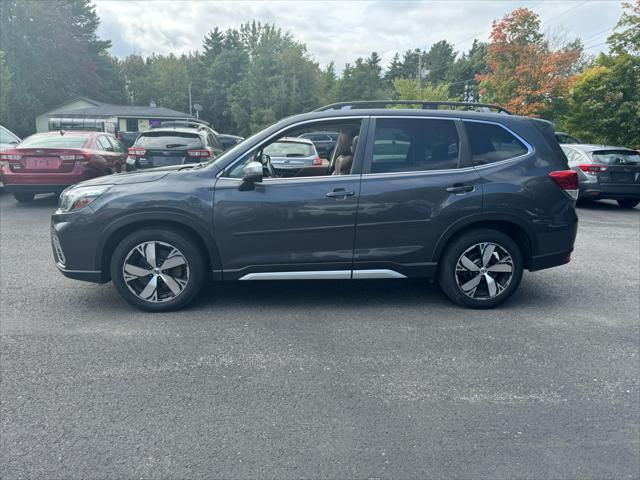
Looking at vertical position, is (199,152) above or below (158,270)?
above

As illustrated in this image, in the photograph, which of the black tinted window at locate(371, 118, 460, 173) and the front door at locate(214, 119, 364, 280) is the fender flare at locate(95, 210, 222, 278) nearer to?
the front door at locate(214, 119, 364, 280)

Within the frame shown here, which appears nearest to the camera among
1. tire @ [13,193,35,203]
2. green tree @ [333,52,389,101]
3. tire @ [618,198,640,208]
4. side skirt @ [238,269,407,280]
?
side skirt @ [238,269,407,280]

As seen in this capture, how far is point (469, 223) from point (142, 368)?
124 inches

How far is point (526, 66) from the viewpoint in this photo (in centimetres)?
2414

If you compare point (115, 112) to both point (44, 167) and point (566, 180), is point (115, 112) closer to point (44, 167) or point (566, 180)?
point (44, 167)

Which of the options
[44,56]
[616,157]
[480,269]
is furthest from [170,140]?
[44,56]

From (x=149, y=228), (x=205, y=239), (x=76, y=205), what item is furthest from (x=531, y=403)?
(x=76, y=205)

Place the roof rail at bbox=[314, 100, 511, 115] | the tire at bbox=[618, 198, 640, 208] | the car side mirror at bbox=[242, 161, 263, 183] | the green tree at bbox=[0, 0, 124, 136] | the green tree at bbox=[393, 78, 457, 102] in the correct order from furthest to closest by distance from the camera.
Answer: the green tree at bbox=[0, 0, 124, 136], the green tree at bbox=[393, 78, 457, 102], the tire at bbox=[618, 198, 640, 208], the roof rail at bbox=[314, 100, 511, 115], the car side mirror at bbox=[242, 161, 263, 183]

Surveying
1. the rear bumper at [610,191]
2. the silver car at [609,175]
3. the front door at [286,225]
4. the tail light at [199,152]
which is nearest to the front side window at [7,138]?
the tail light at [199,152]

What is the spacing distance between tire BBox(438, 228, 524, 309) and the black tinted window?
763mm

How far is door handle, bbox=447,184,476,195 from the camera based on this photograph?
4.95 m

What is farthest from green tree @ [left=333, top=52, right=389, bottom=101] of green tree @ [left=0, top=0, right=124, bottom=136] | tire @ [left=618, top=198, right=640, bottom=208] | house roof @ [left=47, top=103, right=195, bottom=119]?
tire @ [left=618, top=198, right=640, bottom=208]

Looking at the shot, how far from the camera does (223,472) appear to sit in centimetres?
267

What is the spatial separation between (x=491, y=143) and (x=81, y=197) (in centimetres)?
393
